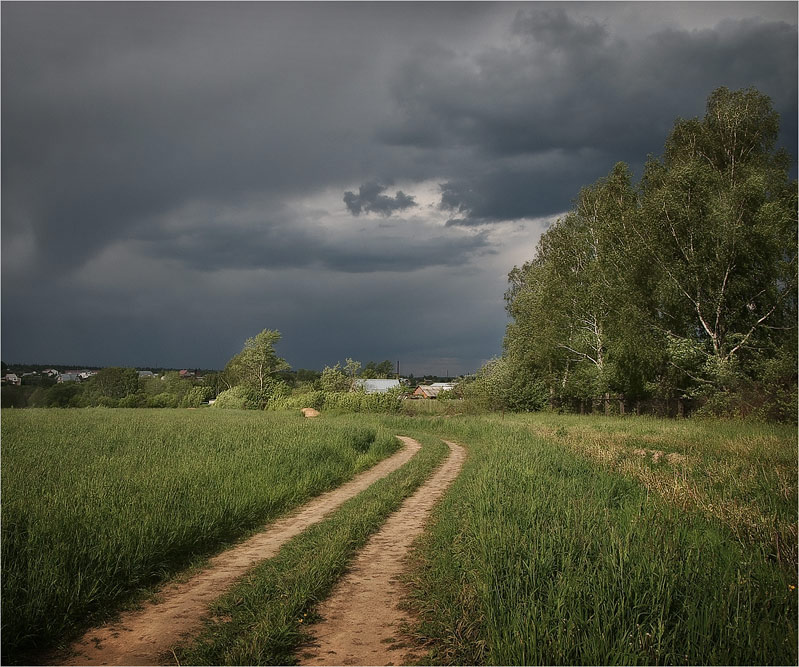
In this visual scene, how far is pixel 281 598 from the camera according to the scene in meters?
5.64

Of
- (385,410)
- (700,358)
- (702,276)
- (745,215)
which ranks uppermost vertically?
(745,215)

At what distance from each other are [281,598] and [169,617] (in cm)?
119

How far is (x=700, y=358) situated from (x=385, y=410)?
2568 cm

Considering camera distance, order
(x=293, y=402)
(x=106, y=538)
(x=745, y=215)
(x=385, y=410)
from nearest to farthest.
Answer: (x=106, y=538)
(x=745, y=215)
(x=385, y=410)
(x=293, y=402)

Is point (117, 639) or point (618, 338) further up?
point (618, 338)

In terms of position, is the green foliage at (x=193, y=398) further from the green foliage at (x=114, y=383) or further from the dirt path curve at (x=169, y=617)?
the dirt path curve at (x=169, y=617)

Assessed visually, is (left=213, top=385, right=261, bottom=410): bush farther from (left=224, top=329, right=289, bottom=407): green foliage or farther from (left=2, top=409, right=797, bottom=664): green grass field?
(left=2, top=409, right=797, bottom=664): green grass field

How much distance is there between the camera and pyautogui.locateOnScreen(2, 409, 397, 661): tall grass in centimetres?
537

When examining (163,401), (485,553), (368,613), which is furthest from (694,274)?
(163,401)

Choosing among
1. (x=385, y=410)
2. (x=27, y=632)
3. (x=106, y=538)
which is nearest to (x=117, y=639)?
(x=27, y=632)

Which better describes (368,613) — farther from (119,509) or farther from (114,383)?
(114,383)

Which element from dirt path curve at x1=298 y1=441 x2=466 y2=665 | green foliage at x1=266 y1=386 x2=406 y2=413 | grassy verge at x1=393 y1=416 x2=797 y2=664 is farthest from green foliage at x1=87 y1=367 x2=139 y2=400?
grassy verge at x1=393 y1=416 x2=797 y2=664

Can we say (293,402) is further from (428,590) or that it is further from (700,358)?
(428,590)

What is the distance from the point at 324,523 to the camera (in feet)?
29.8
